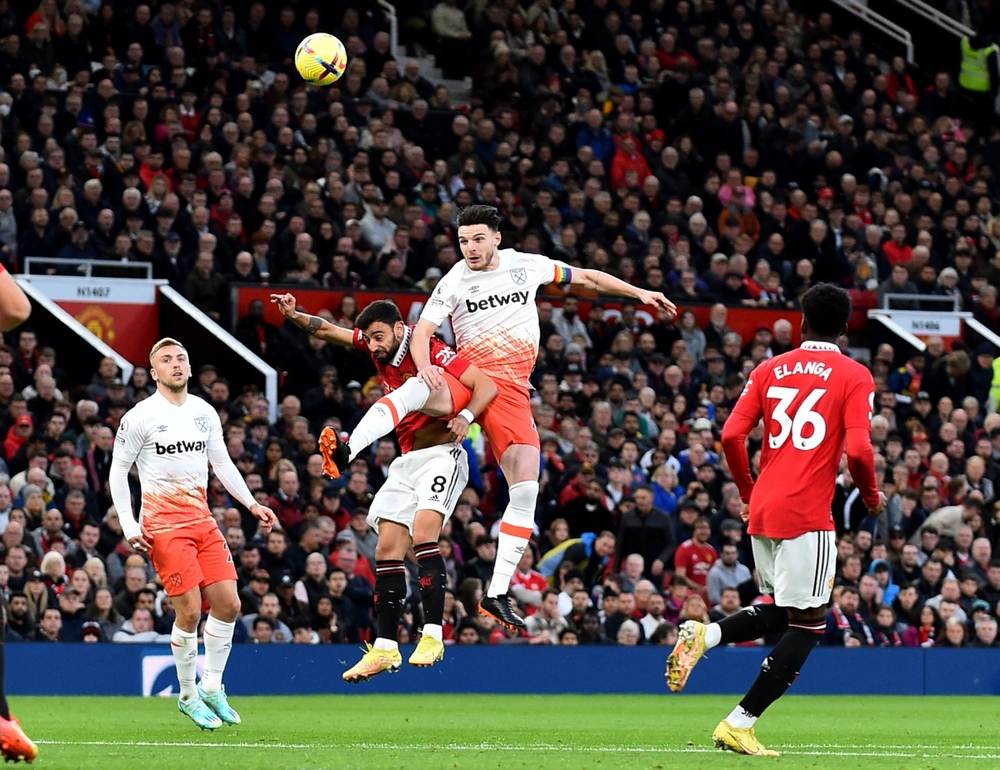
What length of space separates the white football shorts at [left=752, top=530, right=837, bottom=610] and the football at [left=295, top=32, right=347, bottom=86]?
A: 21.4 feet

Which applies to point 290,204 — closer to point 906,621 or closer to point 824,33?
point 906,621

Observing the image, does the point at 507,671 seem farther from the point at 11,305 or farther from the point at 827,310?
the point at 11,305

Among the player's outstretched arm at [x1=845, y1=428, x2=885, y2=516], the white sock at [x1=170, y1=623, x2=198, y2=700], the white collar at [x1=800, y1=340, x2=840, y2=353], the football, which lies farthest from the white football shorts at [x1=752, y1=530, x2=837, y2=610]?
the football

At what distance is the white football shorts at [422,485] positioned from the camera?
11.6 meters

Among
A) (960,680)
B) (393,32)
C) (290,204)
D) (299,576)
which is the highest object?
(393,32)

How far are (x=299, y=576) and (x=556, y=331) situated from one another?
18.6 feet

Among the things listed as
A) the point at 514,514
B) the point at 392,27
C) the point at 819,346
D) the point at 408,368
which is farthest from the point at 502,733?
the point at 392,27

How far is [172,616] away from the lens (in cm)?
1728

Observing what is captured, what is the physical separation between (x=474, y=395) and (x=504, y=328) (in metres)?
0.51

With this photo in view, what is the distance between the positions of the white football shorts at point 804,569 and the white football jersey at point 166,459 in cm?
438

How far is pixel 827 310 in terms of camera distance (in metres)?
9.79

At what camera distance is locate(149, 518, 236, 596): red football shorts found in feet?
40.0

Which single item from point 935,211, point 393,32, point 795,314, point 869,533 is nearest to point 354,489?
point 869,533

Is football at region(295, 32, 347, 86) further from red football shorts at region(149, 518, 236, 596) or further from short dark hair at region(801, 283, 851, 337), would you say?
short dark hair at region(801, 283, 851, 337)
